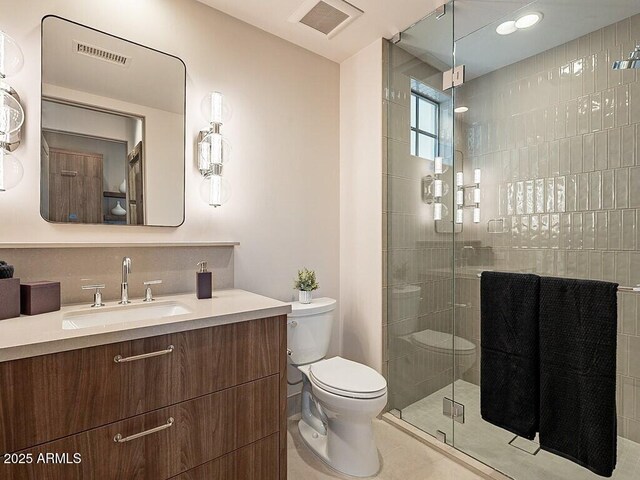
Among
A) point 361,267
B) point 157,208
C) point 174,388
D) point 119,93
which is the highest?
point 119,93

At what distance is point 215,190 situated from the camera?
74.0 inches

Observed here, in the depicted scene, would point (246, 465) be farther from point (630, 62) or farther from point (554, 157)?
point (630, 62)

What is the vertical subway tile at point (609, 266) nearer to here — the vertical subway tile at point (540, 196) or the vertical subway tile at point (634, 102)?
the vertical subway tile at point (540, 196)

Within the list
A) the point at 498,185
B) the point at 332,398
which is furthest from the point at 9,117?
the point at 498,185

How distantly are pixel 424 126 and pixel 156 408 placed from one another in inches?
82.3

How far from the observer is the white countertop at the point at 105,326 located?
38.1 inches

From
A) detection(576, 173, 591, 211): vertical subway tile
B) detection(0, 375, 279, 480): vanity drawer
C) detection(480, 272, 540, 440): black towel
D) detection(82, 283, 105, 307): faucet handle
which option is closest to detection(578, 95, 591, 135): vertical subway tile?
detection(576, 173, 591, 211): vertical subway tile

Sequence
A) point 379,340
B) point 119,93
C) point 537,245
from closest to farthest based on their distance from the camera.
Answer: point 119,93, point 537,245, point 379,340

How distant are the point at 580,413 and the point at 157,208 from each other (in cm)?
214

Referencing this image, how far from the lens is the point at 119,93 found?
5.54 feet

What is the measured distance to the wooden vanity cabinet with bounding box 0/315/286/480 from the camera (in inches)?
38.4

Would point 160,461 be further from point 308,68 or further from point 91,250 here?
point 308,68

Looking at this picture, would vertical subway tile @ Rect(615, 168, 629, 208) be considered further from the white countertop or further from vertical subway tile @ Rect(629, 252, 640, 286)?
the white countertop

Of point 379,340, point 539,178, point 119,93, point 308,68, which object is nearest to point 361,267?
point 379,340
